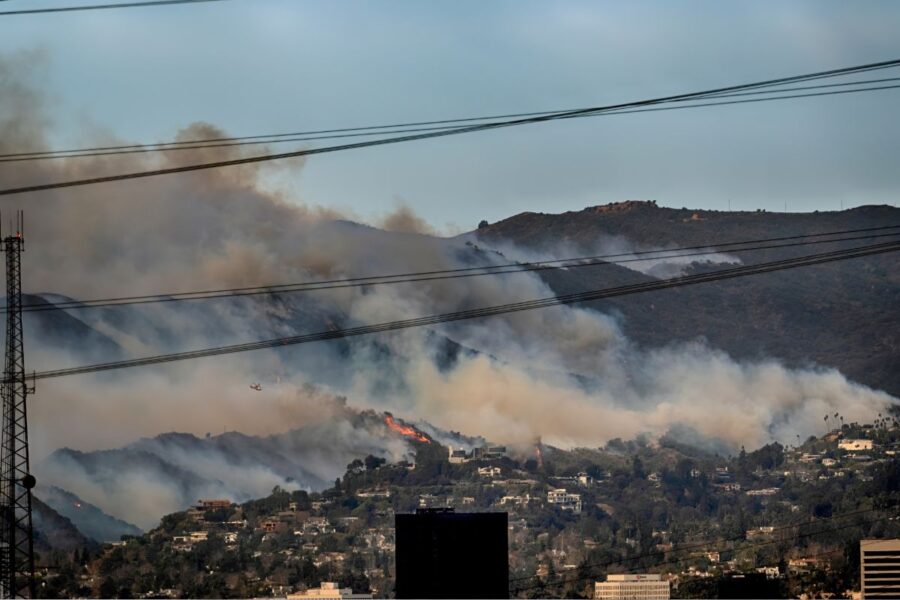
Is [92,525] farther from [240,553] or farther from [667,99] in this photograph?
[667,99]

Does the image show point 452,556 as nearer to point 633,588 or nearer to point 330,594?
point 330,594

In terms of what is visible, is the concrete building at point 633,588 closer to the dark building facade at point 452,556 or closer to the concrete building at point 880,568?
the concrete building at point 880,568

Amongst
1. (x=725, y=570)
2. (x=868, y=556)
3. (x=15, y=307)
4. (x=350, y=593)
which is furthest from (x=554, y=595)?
(x=15, y=307)

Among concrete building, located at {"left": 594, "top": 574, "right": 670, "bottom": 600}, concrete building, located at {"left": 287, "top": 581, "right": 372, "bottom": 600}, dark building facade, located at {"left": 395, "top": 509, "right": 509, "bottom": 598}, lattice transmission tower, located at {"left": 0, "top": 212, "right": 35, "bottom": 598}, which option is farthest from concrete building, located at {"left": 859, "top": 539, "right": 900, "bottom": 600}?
lattice transmission tower, located at {"left": 0, "top": 212, "right": 35, "bottom": 598}

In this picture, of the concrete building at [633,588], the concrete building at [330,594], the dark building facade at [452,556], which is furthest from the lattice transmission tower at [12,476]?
the concrete building at [633,588]

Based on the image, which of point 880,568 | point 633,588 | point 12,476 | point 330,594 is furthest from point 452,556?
point 633,588
